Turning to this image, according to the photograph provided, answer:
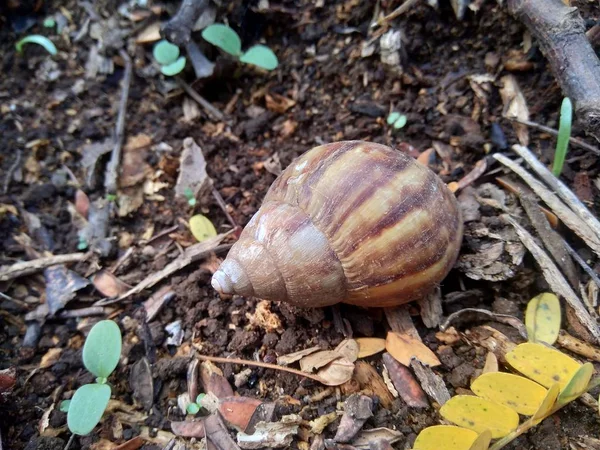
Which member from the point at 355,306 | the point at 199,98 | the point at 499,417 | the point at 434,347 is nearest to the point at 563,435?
the point at 499,417

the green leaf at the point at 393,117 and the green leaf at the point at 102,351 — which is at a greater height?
the green leaf at the point at 393,117

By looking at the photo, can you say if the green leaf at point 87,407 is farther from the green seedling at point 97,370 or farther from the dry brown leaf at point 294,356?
the dry brown leaf at point 294,356

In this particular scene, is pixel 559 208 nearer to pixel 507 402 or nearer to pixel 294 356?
pixel 507 402

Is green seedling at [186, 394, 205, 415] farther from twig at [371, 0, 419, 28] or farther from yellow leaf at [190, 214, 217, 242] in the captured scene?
twig at [371, 0, 419, 28]

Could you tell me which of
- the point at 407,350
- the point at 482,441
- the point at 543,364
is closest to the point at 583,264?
the point at 543,364

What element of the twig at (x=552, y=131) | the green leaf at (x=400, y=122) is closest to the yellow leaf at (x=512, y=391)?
the twig at (x=552, y=131)

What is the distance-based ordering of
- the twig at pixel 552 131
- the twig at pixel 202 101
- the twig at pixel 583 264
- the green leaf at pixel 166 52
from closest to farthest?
the twig at pixel 583 264, the twig at pixel 552 131, the green leaf at pixel 166 52, the twig at pixel 202 101

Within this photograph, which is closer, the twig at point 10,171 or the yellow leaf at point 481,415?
the yellow leaf at point 481,415
